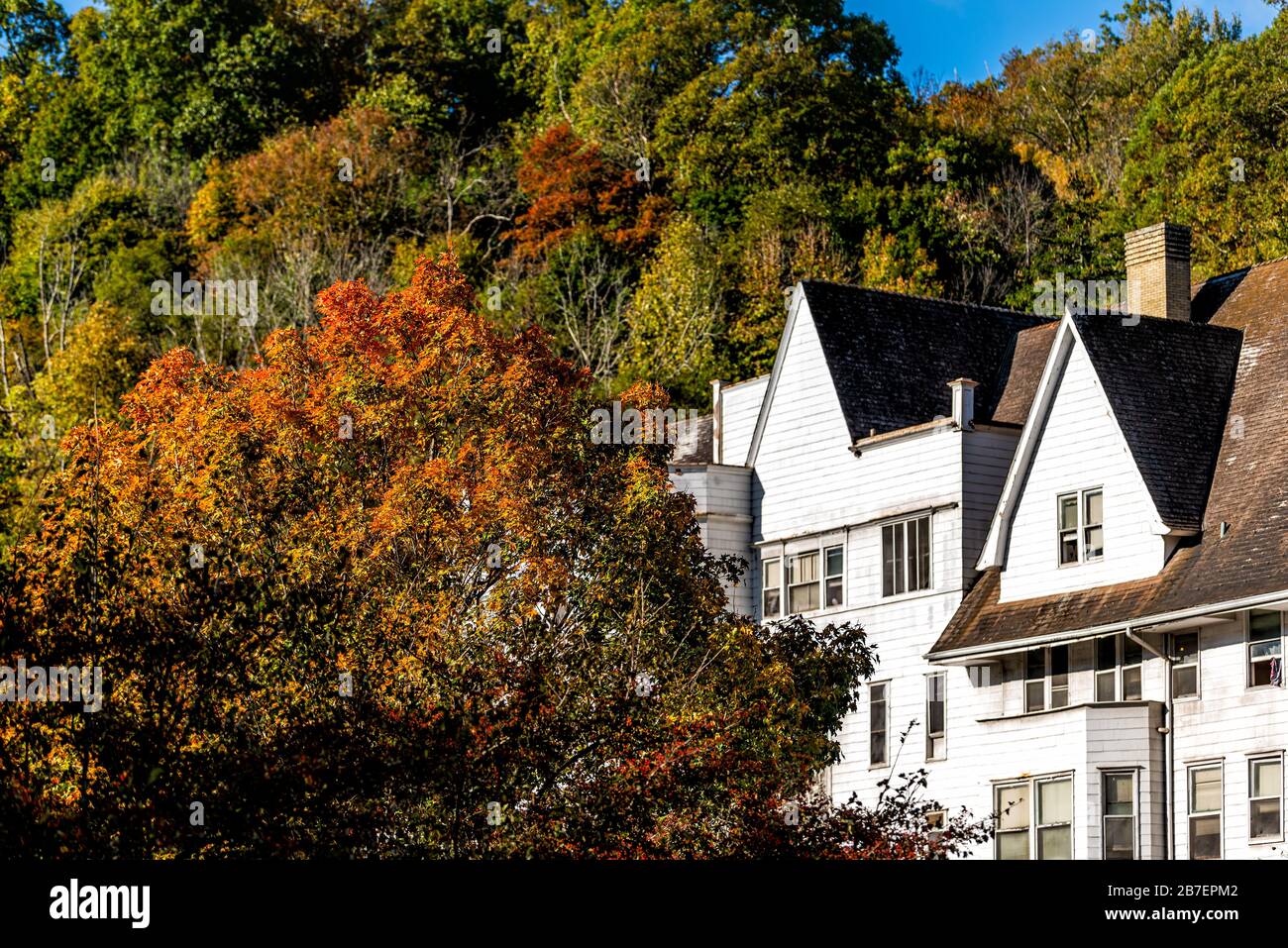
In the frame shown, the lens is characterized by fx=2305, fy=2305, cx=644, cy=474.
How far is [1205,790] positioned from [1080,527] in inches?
226

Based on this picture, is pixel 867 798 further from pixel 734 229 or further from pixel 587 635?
pixel 734 229

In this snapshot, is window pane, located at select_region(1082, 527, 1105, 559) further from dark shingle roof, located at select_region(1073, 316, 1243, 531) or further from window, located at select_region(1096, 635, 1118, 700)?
window, located at select_region(1096, 635, 1118, 700)

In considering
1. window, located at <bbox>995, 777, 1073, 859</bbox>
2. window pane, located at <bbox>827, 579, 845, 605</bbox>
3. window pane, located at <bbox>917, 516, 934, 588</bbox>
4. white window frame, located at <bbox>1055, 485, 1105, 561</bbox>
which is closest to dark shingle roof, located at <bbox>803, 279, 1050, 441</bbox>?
window pane, located at <bbox>917, 516, 934, 588</bbox>

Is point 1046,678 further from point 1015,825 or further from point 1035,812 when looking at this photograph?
point 1015,825

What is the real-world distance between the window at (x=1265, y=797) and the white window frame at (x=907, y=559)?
30.3ft

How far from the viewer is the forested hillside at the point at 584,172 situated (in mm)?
76812

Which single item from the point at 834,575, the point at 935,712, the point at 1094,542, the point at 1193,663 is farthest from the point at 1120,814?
the point at 834,575

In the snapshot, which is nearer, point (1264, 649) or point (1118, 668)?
point (1264, 649)

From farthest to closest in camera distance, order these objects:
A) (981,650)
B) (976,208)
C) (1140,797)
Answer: (976,208)
(981,650)
(1140,797)

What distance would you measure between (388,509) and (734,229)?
162 ft

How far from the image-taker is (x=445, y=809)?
27750 millimetres

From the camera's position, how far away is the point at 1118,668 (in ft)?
139

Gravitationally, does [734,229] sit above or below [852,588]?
above
